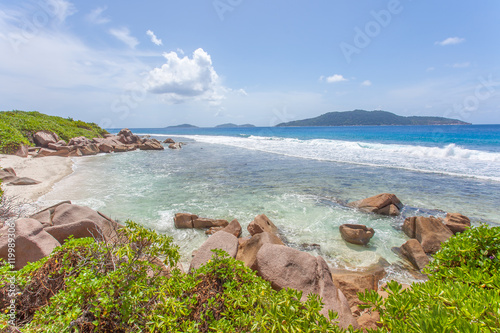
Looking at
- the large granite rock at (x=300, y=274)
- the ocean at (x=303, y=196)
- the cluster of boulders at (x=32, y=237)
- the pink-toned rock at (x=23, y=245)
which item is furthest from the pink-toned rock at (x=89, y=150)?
the large granite rock at (x=300, y=274)

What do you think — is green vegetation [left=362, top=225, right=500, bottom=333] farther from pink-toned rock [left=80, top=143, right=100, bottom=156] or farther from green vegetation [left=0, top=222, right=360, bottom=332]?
pink-toned rock [left=80, top=143, right=100, bottom=156]

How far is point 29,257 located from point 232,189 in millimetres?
9066

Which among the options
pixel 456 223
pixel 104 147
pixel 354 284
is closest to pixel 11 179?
pixel 354 284

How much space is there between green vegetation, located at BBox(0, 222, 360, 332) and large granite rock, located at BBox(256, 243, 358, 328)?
90cm

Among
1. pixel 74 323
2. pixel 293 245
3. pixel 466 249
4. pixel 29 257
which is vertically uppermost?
pixel 466 249

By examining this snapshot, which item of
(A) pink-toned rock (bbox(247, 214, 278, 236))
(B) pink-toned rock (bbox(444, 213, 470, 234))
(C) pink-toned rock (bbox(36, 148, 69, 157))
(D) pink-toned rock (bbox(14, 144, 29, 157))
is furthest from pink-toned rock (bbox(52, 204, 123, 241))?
(C) pink-toned rock (bbox(36, 148, 69, 157))

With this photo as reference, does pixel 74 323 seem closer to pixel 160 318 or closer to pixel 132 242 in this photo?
pixel 160 318

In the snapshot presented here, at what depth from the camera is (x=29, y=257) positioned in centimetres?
368

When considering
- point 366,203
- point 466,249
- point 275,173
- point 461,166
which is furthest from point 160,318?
point 461,166

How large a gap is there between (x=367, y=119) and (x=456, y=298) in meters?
188

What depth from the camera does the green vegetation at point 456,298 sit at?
154 centimetres

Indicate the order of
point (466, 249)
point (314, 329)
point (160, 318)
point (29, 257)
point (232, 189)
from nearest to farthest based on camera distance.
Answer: point (314, 329) < point (160, 318) < point (466, 249) < point (29, 257) < point (232, 189)

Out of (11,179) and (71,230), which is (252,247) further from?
(11,179)

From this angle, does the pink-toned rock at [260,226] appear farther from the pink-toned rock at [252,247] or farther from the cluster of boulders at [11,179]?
the cluster of boulders at [11,179]
